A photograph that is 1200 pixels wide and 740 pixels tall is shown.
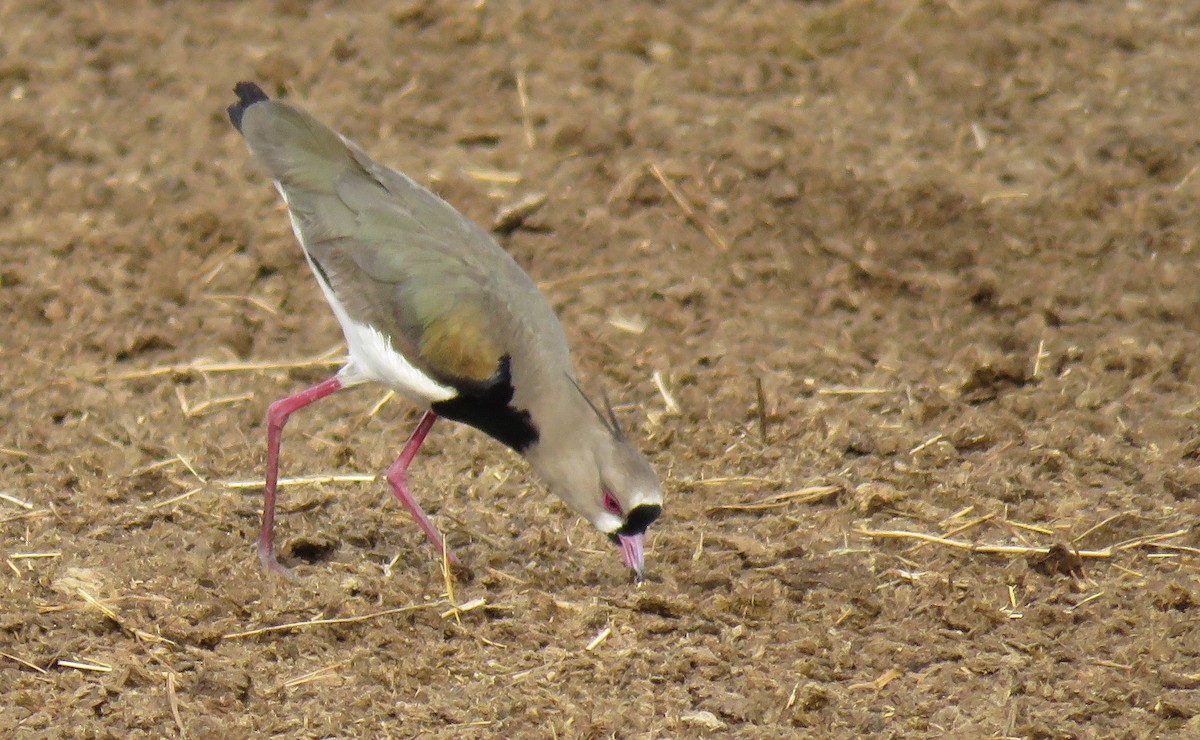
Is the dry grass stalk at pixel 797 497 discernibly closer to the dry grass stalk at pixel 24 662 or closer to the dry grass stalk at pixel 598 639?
the dry grass stalk at pixel 598 639

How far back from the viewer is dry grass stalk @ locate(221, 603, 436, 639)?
516 cm

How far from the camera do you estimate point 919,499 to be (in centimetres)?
597

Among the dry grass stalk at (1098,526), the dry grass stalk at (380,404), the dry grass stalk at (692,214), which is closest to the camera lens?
the dry grass stalk at (1098,526)

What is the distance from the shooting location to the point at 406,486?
5.85 meters

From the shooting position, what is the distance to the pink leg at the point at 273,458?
5539 millimetres

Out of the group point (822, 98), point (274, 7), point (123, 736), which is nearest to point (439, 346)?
point (123, 736)

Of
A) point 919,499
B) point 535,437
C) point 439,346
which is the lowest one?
point 919,499

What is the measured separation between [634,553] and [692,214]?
2.88m

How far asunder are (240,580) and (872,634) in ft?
7.51

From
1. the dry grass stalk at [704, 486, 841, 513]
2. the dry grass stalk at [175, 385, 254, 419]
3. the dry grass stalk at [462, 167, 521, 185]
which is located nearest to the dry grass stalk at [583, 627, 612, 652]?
the dry grass stalk at [704, 486, 841, 513]

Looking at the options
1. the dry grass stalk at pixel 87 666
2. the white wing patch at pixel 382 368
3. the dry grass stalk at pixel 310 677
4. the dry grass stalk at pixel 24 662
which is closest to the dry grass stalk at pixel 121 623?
the dry grass stalk at pixel 87 666

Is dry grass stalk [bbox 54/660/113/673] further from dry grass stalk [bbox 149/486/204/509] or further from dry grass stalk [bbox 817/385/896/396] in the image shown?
dry grass stalk [bbox 817/385/896/396]

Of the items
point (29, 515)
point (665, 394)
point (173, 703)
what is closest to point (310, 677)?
point (173, 703)

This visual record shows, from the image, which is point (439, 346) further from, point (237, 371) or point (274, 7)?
point (274, 7)
